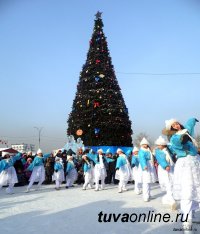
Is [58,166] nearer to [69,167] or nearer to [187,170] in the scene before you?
[69,167]

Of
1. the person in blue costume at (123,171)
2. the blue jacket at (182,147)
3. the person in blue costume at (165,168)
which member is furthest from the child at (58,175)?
the blue jacket at (182,147)

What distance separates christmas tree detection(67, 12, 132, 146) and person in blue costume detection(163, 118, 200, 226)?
19.4 meters

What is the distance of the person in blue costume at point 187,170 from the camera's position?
5.14 m

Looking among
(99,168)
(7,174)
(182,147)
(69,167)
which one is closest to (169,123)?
(182,147)

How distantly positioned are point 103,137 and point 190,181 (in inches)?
782

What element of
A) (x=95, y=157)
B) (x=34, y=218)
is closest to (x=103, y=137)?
(x=95, y=157)

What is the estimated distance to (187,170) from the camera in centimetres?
529

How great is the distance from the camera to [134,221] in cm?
616

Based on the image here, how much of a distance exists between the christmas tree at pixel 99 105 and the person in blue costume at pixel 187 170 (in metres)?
19.4

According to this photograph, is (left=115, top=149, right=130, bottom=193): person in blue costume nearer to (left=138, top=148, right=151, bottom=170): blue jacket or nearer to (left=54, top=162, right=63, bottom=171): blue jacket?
(left=54, top=162, right=63, bottom=171): blue jacket

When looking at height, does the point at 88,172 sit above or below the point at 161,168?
below

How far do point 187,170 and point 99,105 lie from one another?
20.0m

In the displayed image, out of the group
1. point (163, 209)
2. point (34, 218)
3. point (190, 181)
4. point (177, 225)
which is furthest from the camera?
point (163, 209)

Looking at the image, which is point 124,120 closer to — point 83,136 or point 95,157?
point 83,136
